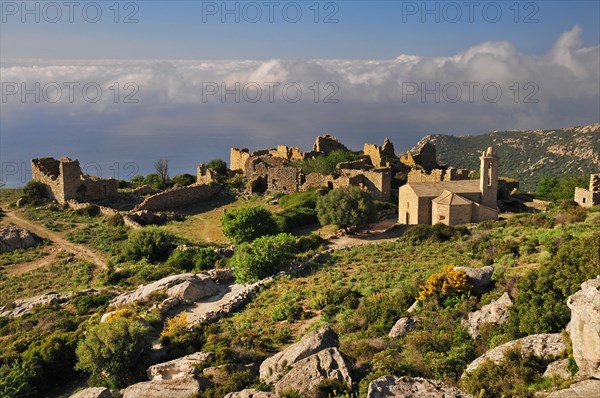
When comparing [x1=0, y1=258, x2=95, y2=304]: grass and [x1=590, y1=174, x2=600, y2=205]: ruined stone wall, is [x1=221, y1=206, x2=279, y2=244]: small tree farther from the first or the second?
[x1=590, y1=174, x2=600, y2=205]: ruined stone wall

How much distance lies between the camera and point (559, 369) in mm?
11320

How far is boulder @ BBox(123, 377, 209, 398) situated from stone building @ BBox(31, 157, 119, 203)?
1363 inches

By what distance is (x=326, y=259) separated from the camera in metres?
27.5

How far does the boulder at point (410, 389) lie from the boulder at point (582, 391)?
1.72 meters

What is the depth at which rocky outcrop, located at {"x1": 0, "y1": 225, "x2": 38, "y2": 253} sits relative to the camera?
36250 millimetres

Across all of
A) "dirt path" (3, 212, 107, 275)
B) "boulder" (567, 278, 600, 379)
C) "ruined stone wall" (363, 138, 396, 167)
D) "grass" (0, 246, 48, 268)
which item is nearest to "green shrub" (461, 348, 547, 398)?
"boulder" (567, 278, 600, 379)

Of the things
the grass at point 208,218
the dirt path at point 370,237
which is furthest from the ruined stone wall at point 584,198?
the grass at point 208,218

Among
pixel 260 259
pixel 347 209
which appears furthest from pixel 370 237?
pixel 260 259

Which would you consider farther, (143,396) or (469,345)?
(469,345)

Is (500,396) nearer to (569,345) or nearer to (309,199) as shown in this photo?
(569,345)

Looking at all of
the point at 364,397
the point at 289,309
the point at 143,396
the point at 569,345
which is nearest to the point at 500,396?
the point at 569,345

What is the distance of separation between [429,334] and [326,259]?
12.3m

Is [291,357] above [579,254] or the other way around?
the other way around

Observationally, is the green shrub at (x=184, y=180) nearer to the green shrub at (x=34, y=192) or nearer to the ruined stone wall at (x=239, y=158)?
the ruined stone wall at (x=239, y=158)
